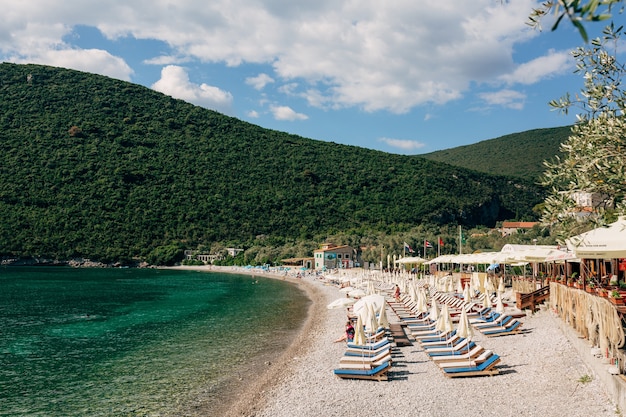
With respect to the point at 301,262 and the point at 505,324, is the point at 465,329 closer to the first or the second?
the point at 505,324

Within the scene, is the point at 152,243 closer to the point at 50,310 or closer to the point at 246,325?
the point at 50,310

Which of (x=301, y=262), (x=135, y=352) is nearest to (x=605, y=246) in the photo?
(x=135, y=352)

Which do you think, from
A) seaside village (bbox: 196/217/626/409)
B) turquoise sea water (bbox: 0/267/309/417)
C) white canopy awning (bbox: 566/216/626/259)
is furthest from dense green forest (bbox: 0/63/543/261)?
white canopy awning (bbox: 566/216/626/259)

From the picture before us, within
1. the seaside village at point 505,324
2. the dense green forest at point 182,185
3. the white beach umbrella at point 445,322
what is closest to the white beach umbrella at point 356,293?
the seaside village at point 505,324

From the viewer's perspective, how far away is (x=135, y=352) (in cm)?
1766

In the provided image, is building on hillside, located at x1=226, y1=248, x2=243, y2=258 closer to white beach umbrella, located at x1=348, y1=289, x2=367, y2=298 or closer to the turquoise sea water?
the turquoise sea water

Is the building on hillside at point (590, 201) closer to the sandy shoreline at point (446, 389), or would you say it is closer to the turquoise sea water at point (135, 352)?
the sandy shoreline at point (446, 389)

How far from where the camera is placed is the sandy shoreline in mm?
8773

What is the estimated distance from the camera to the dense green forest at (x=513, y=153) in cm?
10799

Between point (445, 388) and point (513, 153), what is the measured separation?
121m

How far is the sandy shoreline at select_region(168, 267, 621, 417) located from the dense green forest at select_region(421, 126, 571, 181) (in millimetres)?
99909

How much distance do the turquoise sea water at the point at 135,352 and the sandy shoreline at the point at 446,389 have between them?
154cm

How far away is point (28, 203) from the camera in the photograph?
83.9 metres

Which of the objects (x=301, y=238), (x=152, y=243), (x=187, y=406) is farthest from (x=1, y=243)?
(x=187, y=406)
